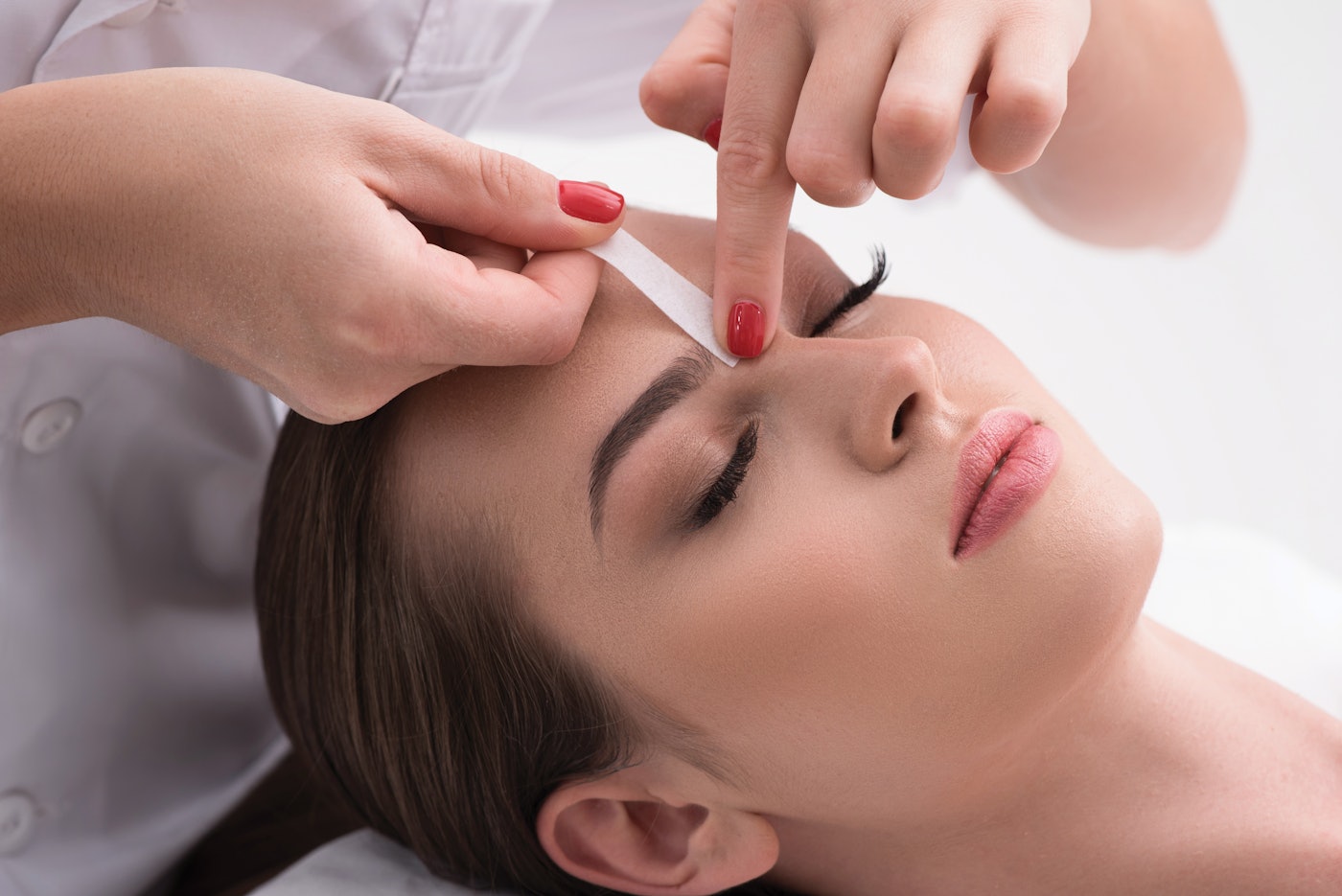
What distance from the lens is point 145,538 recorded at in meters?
1.57

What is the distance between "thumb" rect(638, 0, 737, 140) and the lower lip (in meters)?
0.52

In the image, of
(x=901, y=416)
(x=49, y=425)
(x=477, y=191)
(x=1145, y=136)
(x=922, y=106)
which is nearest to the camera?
(x=922, y=106)

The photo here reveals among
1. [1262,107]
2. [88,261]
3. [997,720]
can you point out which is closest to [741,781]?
[997,720]

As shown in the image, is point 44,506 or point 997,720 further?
point 44,506

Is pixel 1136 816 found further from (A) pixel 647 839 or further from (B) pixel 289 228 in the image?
(B) pixel 289 228

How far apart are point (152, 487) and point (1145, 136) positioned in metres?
1.58

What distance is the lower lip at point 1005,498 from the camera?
1023 mm

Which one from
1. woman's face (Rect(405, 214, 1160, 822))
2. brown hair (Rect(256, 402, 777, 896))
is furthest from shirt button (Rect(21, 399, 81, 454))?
woman's face (Rect(405, 214, 1160, 822))

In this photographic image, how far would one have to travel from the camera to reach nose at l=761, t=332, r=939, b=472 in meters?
1.04

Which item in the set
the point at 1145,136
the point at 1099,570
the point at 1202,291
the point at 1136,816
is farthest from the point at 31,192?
the point at 1202,291

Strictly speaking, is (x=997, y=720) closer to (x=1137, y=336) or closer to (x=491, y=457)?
(x=491, y=457)

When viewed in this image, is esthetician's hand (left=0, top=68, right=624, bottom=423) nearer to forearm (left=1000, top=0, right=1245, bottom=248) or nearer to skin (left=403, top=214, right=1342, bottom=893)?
skin (left=403, top=214, right=1342, bottom=893)

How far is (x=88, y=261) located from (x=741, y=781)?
2.64 ft

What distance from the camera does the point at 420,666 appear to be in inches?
49.6
